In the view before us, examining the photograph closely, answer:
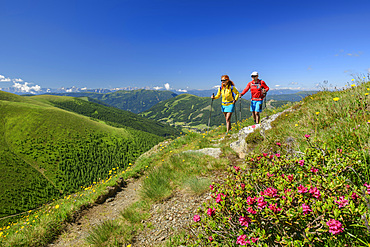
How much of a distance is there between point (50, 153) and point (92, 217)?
160 metres

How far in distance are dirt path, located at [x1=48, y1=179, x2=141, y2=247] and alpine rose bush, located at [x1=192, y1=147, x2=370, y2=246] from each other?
14.9 ft

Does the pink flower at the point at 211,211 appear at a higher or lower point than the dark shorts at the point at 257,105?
lower

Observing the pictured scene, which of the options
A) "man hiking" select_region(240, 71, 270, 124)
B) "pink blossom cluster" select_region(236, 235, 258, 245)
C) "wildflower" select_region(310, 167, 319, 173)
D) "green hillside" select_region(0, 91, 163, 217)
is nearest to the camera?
"pink blossom cluster" select_region(236, 235, 258, 245)

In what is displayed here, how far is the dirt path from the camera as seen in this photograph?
17.4 feet

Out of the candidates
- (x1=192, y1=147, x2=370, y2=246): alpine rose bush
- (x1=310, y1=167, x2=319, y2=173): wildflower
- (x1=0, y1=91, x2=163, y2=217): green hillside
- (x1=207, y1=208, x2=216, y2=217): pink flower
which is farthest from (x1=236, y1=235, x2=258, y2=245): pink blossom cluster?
(x1=0, y1=91, x2=163, y2=217): green hillside

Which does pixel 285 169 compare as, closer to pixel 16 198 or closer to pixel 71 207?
pixel 71 207

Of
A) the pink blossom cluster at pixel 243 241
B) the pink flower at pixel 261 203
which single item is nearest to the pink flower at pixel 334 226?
the pink flower at pixel 261 203

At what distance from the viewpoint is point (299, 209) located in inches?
65.3

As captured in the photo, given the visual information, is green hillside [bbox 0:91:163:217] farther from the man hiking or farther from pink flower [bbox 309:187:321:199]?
pink flower [bbox 309:187:321:199]

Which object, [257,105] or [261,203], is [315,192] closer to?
[261,203]

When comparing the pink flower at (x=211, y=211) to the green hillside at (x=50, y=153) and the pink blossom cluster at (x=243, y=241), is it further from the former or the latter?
the green hillside at (x=50, y=153)

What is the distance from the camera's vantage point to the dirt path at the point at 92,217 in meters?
5.31

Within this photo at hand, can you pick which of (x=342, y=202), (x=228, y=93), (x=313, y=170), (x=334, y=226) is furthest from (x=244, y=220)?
(x=228, y=93)

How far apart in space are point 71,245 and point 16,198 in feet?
439
